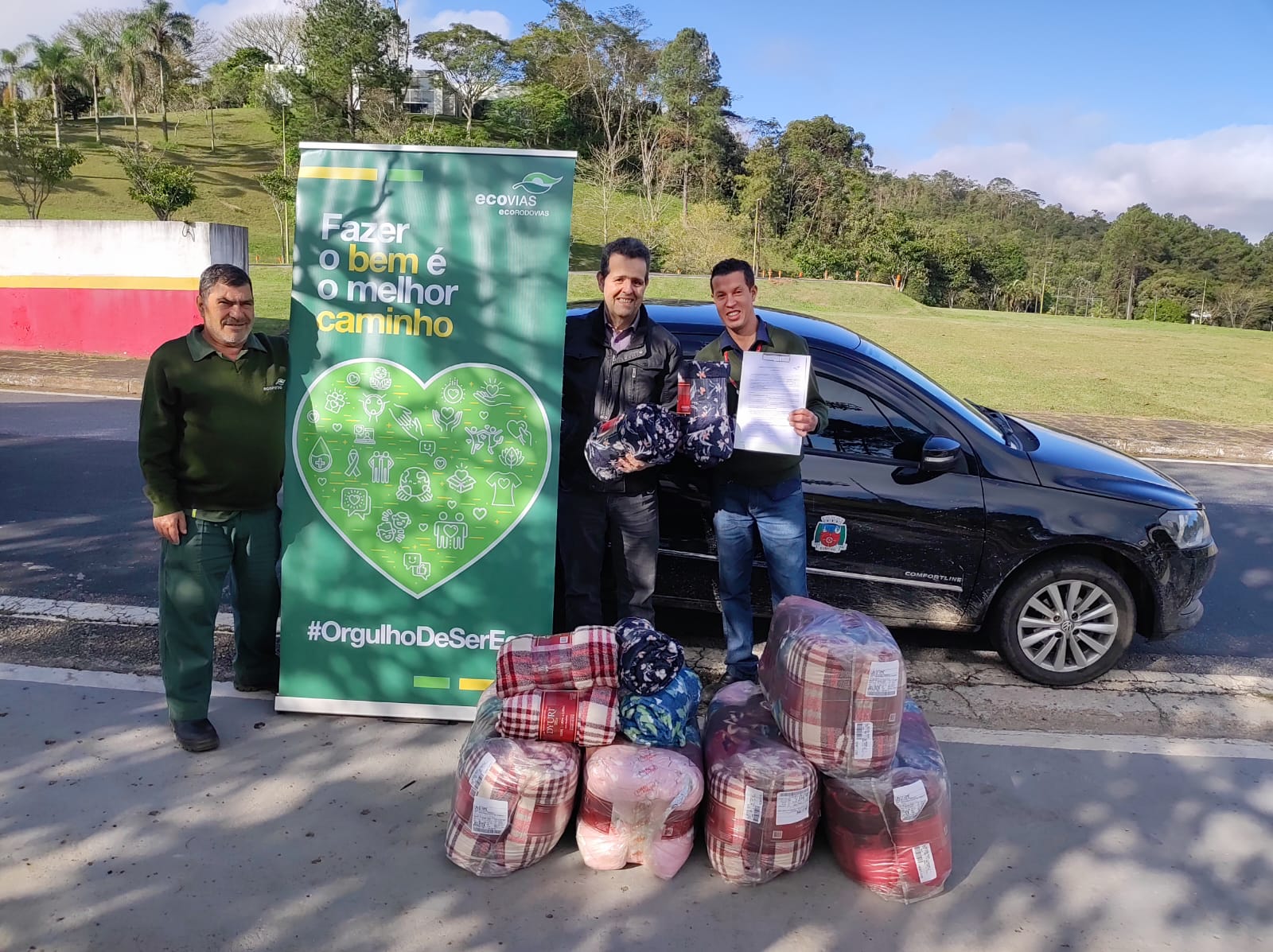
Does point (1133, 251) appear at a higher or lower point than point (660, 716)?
higher

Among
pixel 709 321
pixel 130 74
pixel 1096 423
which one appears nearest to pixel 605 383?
pixel 709 321

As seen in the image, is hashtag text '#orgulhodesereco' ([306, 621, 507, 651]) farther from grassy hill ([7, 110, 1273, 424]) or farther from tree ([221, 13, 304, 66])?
tree ([221, 13, 304, 66])

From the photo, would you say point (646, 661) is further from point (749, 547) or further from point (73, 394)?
point (73, 394)

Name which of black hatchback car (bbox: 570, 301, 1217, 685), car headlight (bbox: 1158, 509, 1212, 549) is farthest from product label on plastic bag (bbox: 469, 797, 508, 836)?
car headlight (bbox: 1158, 509, 1212, 549)

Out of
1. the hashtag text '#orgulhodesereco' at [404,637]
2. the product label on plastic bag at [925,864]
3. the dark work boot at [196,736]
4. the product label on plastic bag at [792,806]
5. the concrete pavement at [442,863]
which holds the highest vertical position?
the hashtag text '#orgulhodesereco' at [404,637]

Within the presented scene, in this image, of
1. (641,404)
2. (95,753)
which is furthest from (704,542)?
(95,753)

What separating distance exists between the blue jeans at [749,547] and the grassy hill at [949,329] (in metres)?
11.6

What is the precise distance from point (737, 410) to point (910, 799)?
1.59m

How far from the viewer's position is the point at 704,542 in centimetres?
449

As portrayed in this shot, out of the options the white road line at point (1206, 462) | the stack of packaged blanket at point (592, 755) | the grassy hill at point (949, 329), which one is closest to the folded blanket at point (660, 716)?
the stack of packaged blanket at point (592, 755)

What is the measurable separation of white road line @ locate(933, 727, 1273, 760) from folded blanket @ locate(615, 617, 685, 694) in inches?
58.9

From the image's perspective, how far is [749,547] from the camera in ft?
13.3

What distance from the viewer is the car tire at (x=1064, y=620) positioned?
14.8 feet

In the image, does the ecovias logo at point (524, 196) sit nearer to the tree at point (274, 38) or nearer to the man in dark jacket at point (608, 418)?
the man in dark jacket at point (608, 418)
